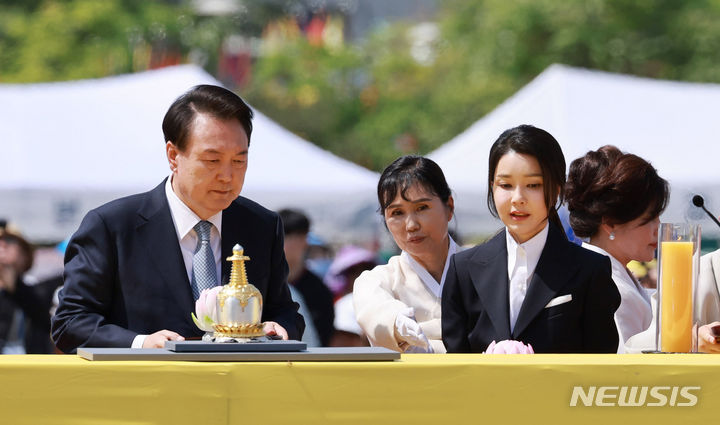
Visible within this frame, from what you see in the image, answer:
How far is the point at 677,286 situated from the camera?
315 cm

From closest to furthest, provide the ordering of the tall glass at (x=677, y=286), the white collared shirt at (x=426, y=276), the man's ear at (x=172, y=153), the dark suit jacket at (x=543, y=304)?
the tall glass at (x=677, y=286), the dark suit jacket at (x=543, y=304), the man's ear at (x=172, y=153), the white collared shirt at (x=426, y=276)

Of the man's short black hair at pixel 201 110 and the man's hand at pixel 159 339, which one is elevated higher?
the man's short black hair at pixel 201 110

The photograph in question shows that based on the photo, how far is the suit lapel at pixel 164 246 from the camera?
11.2 ft

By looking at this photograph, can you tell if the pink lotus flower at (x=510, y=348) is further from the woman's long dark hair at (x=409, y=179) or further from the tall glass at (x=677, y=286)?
the woman's long dark hair at (x=409, y=179)

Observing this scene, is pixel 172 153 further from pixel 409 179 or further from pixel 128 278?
pixel 409 179

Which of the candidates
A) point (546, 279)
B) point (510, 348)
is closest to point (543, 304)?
point (546, 279)

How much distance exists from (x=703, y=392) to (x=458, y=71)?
119 ft

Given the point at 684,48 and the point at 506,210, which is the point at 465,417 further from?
the point at 684,48

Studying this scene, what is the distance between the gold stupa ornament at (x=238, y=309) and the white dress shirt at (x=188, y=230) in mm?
599

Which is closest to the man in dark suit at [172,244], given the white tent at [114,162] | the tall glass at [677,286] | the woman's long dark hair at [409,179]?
the woman's long dark hair at [409,179]

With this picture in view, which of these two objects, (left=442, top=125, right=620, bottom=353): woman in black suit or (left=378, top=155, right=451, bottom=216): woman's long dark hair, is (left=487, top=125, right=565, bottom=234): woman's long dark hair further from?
(left=378, top=155, right=451, bottom=216): woman's long dark hair

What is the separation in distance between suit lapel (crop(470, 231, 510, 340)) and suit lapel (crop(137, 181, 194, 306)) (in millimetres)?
805

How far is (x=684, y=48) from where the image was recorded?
32.6 m

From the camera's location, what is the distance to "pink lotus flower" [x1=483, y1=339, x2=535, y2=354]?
3.14 meters
